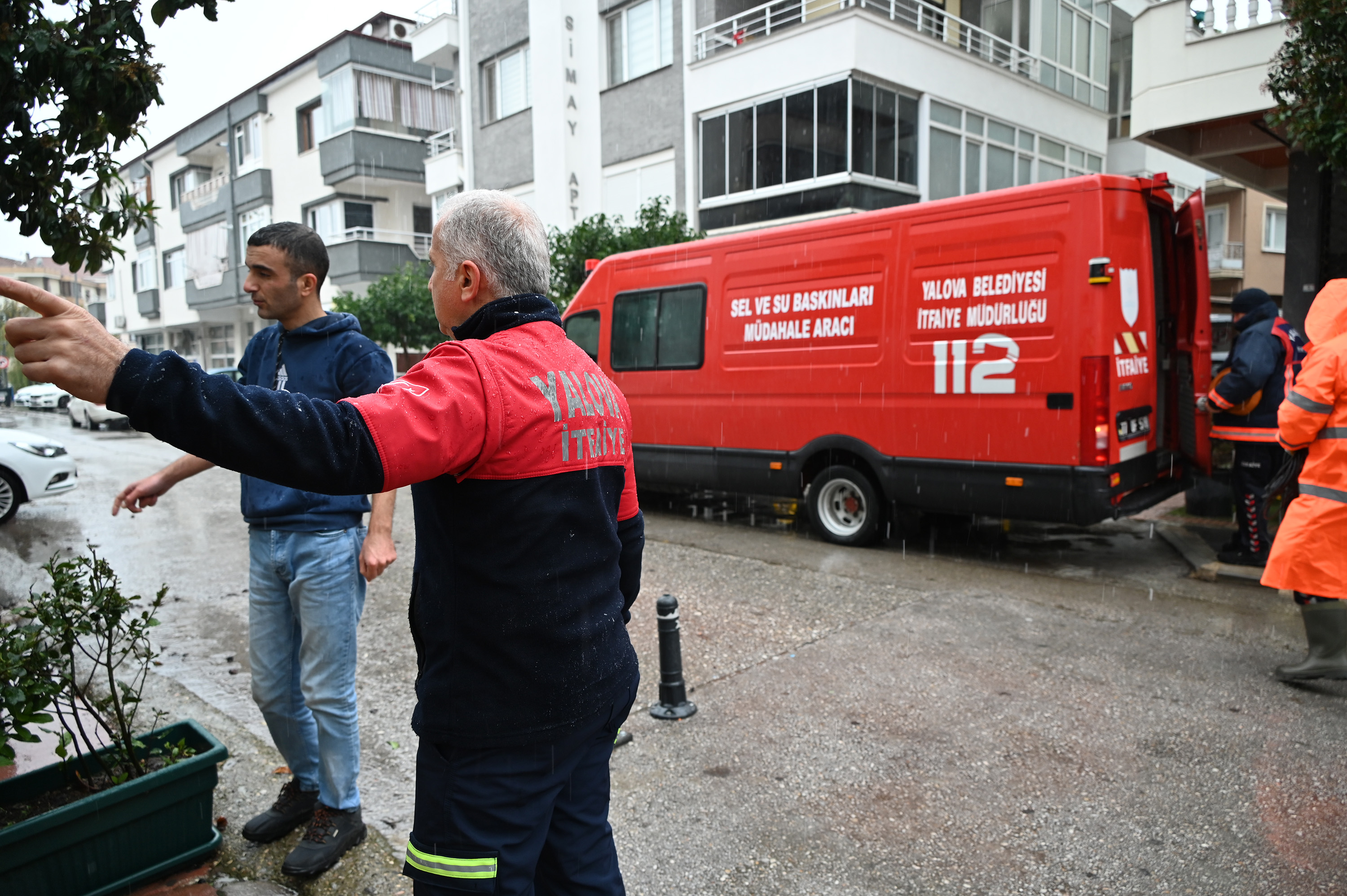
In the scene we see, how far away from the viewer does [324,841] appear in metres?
2.96

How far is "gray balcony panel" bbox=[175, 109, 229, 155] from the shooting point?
103ft

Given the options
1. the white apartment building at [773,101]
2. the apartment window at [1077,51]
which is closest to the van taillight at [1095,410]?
the white apartment building at [773,101]

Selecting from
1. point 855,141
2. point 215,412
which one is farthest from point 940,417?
point 855,141

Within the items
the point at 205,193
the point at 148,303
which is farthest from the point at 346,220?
the point at 148,303

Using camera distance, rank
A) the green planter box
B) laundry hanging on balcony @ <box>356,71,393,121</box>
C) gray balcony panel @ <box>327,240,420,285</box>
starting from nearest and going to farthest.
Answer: the green planter box, gray balcony panel @ <box>327,240,420,285</box>, laundry hanging on balcony @ <box>356,71,393,121</box>

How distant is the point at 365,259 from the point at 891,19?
1609 centimetres

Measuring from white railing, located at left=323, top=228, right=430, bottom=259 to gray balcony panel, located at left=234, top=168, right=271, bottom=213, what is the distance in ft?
13.3

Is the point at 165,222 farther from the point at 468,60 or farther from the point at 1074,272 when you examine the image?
the point at 1074,272

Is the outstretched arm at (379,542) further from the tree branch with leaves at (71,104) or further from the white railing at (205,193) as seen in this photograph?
the white railing at (205,193)

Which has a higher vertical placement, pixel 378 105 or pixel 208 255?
pixel 378 105

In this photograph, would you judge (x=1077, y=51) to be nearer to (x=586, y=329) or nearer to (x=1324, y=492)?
(x=586, y=329)

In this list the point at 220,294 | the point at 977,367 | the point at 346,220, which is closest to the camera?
the point at 977,367

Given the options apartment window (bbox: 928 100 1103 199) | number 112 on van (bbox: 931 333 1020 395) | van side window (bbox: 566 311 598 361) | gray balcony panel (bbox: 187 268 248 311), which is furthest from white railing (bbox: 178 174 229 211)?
number 112 on van (bbox: 931 333 1020 395)

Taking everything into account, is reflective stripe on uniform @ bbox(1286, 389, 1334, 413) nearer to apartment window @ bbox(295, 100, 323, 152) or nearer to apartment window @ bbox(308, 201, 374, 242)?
apartment window @ bbox(308, 201, 374, 242)
